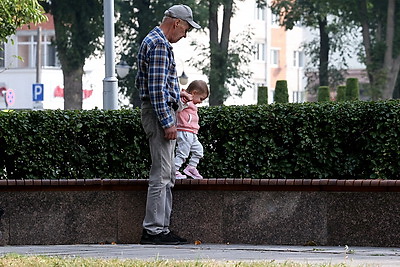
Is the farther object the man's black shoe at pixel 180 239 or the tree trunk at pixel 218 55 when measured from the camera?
the tree trunk at pixel 218 55

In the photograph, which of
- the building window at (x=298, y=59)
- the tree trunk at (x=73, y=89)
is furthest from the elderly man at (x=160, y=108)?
the building window at (x=298, y=59)

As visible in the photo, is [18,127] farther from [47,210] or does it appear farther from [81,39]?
[81,39]

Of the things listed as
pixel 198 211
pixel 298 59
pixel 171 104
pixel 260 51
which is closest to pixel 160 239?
pixel 198 211

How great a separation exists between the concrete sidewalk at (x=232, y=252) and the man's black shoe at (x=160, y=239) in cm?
12

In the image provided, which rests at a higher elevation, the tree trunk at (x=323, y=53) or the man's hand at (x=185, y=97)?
the tree trunk at (x=323, y=53)

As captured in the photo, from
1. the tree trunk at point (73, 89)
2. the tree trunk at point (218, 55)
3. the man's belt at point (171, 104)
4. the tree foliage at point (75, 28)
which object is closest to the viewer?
the man's belt at point (171, 104)

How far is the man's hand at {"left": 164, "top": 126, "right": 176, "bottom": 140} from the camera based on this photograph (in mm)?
10891

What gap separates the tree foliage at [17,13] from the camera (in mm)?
22828

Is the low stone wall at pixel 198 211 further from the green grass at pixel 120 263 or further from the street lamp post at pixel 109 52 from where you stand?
the street lamp post at pixel 109 52

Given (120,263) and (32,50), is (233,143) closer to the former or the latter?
(120,263)

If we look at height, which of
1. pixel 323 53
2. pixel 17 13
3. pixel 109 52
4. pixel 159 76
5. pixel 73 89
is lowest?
pixel 159 76

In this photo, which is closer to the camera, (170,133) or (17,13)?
(170,133)

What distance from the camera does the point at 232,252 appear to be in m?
10.6

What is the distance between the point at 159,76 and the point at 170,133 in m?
0.50
